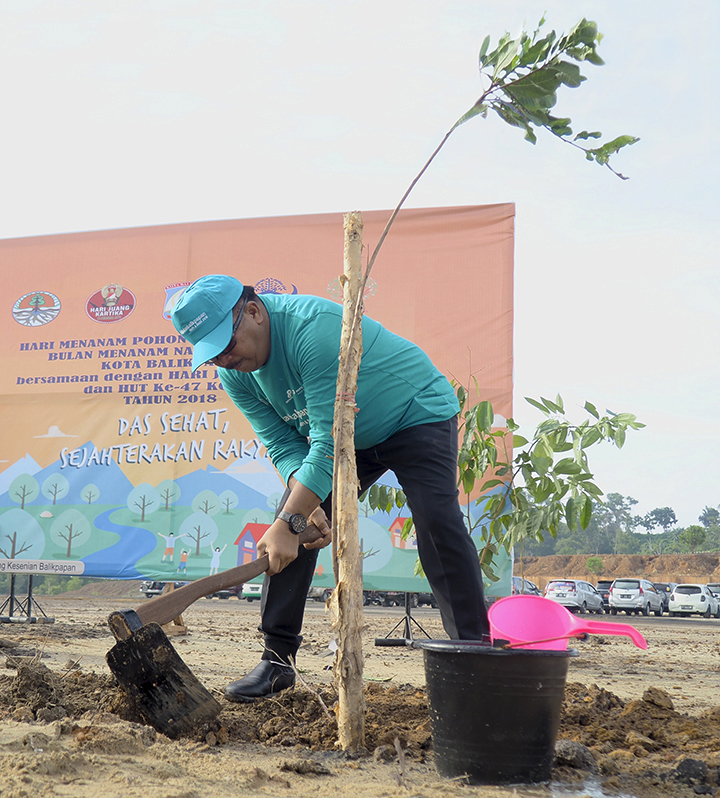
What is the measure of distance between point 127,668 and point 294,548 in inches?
24.5

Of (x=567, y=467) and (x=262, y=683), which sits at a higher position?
(x=567, y=467)

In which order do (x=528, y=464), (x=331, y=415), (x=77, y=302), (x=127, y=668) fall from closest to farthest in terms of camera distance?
(x=127, y=668) → (x=331, y=415) → (x=528, y=464) → (x=77, y=302)

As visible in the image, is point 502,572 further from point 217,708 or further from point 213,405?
point 217,708

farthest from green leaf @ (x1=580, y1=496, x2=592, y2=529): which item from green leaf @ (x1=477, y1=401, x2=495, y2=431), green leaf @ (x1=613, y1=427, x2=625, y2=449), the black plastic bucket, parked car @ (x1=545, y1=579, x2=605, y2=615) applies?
parked car @ (x1=545, y1=579, x2=605, y2=615)

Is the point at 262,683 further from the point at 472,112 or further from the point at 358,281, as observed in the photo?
the point at 472,112

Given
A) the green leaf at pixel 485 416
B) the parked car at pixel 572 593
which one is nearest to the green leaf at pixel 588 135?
the green leaf at pixel 485 416

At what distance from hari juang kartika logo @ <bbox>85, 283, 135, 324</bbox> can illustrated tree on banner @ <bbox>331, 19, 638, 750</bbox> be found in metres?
4.86

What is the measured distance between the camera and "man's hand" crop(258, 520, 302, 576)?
2229 mm

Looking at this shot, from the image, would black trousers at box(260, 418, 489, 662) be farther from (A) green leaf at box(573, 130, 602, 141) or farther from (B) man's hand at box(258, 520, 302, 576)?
(A) green leaf at box(573, 130, 602, 141)

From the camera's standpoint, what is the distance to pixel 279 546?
223 centimetres

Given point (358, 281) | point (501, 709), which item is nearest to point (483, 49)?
point (358, 281)

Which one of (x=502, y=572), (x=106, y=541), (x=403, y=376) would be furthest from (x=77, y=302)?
(x=403, y=376)

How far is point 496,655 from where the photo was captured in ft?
4.97

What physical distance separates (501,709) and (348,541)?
57cm
